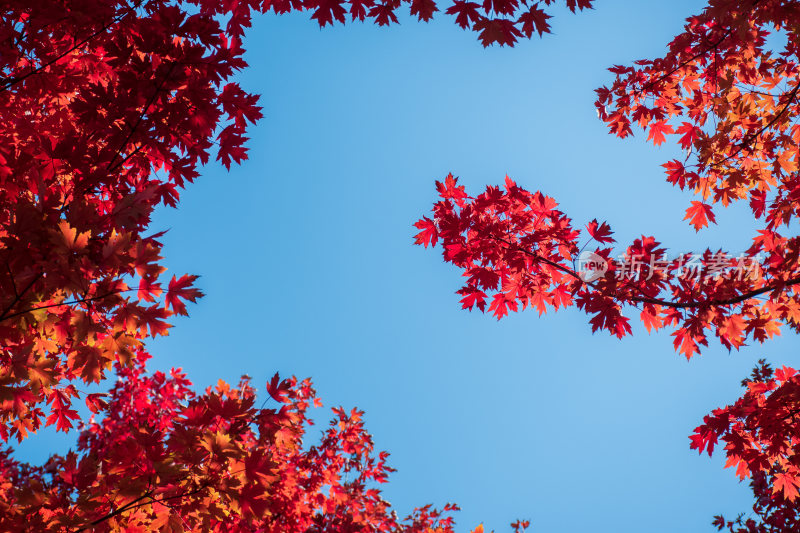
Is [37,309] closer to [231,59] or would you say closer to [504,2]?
[231,59]

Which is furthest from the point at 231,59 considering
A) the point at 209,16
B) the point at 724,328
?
the point at 724,328

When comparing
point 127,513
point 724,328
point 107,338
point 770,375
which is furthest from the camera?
point 770,375

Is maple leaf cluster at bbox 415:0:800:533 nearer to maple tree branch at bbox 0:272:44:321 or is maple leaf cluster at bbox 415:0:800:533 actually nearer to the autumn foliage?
the autumn foliage

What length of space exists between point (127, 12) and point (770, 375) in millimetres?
8451

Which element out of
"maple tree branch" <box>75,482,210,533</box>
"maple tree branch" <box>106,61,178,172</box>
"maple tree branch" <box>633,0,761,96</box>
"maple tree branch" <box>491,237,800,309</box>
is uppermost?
"maple tree branch" <box>633,0,761,96</box>

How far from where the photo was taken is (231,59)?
3.67 meters

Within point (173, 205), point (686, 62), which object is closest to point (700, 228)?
point (686, 62)

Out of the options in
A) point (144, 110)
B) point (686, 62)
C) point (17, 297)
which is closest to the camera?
point (17, 297)

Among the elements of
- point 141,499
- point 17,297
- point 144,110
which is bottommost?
point 141,499

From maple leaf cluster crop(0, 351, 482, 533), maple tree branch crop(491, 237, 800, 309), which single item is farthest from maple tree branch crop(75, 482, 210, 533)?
maple tree branch crop(491, 237, 800, 309)

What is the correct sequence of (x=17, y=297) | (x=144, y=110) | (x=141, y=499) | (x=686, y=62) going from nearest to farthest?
(x=17, y=297) < (x=141, y=499) < (x=144, y=110) < (x=686, y=62)

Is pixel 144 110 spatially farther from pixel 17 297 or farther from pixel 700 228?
pixel 700 228

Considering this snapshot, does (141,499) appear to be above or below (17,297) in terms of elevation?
below

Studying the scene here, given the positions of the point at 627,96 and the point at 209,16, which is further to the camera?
the point at 627,96
